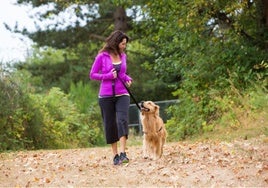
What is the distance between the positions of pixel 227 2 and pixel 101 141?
686cm

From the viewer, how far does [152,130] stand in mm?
10344

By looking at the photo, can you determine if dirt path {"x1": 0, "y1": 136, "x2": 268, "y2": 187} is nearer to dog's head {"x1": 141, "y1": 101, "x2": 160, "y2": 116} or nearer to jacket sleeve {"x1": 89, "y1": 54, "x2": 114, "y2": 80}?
dog's head {"x1": 141, "y1": 101, "x2": 160, "y2": 116}

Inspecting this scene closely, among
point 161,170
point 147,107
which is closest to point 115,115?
point 147,107

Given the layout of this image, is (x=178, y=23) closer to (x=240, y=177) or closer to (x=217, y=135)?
(x=217, y=135)

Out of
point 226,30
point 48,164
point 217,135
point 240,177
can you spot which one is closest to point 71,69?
point 226,30

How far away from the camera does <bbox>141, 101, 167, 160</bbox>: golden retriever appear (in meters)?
10.3

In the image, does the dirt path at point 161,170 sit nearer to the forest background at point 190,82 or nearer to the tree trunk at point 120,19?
the forest background at point 190,82

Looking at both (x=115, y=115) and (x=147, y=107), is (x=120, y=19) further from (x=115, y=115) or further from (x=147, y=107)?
(x=147, y=107)

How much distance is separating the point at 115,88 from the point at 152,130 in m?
0.89

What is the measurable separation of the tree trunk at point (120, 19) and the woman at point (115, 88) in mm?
20937

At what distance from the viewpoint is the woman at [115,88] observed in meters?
10.3

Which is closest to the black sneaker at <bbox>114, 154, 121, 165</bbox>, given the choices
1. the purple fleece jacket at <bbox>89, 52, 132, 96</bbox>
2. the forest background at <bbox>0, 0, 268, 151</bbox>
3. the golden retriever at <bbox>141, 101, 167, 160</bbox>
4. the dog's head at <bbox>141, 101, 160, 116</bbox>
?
the golden retriever at <bbox>141, 101, 167, 160</bbox>

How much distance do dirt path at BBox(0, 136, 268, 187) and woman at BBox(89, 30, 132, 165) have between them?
1.77ft

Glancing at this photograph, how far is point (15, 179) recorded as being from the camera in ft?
30.8
